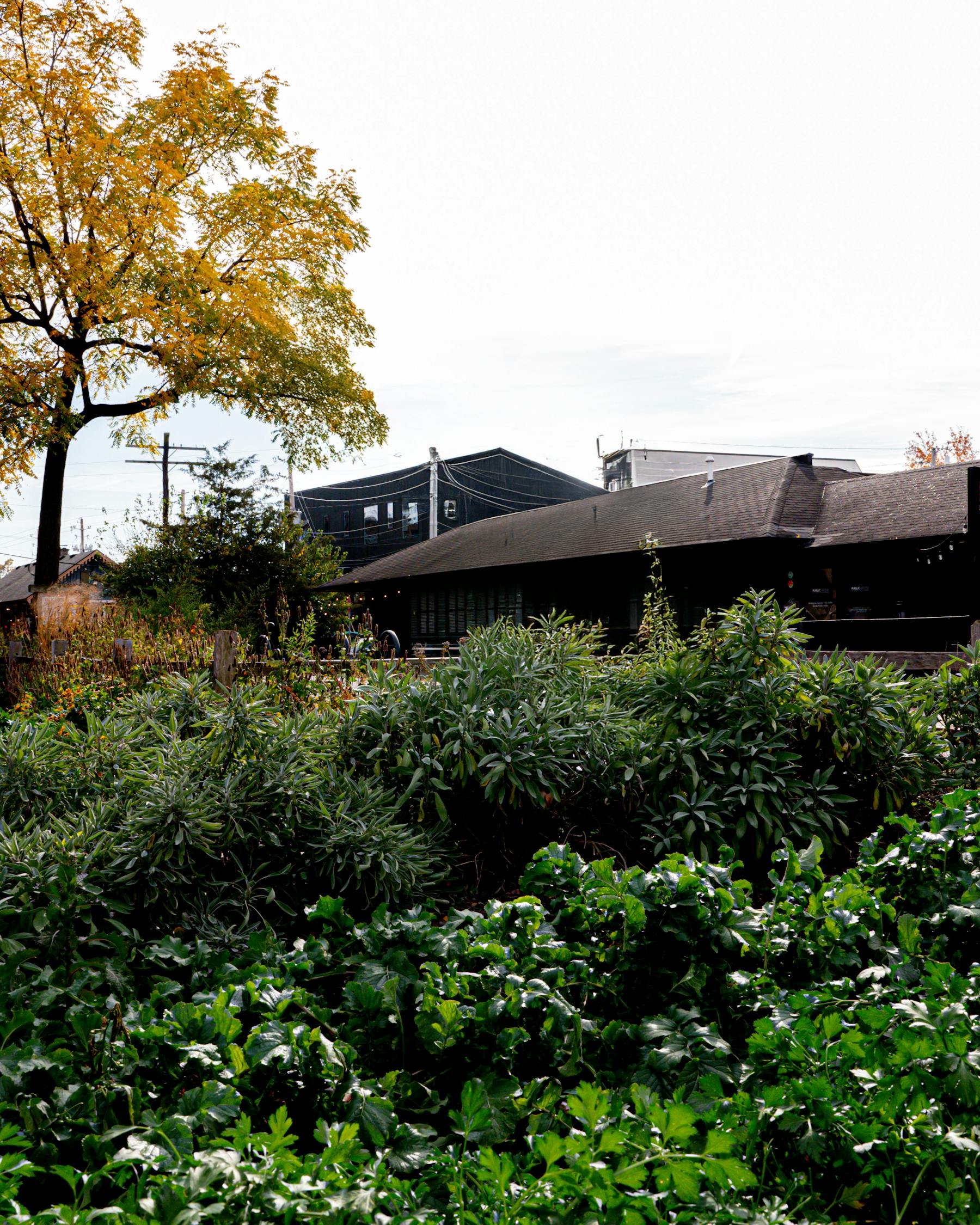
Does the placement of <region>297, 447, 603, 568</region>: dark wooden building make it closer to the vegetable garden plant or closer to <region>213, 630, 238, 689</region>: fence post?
<region>213, 630, 238, 689</region>: fence post

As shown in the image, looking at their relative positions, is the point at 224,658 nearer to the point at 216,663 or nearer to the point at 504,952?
the point at 216,663

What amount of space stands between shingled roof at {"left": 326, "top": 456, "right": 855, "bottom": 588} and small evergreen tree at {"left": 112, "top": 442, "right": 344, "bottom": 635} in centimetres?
453

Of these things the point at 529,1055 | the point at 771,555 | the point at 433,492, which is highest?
the point at 433,492

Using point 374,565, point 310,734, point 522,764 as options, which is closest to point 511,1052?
point 522,764

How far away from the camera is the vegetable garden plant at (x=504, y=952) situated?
200 centimetres

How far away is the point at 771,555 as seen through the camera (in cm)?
1980

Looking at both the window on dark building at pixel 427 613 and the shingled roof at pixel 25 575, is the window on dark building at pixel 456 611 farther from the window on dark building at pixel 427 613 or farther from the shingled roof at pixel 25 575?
the shingled roof at pixel 25 575

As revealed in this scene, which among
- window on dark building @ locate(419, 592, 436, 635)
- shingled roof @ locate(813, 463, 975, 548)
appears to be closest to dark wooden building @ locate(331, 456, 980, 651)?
shingled roof @ locate(813, 463, 975, 548)

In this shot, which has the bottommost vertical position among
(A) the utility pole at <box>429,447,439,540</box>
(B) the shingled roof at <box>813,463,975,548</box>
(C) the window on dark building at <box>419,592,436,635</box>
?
(C) the window on dark building at <box>419,592,436,635</box>

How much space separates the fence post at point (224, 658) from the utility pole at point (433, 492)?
32228mm

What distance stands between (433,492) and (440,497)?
186 cm

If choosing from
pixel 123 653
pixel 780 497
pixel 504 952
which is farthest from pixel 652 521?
pixel 504 952

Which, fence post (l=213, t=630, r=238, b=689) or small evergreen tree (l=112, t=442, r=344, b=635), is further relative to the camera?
small evergreen tree (l=112, t=442, r=344, b=635)

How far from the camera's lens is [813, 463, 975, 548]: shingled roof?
58.7 ft
